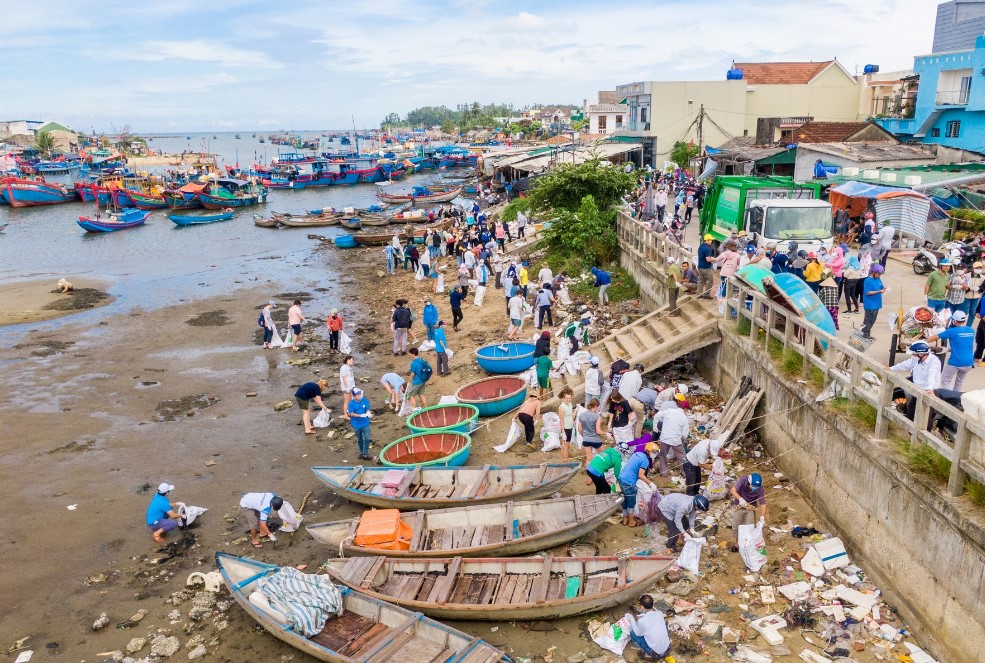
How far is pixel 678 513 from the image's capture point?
878 centimetres

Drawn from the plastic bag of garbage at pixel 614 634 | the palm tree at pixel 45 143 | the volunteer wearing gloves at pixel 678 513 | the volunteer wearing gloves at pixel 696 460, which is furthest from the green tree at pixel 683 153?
the palm tree at pixel 45 143

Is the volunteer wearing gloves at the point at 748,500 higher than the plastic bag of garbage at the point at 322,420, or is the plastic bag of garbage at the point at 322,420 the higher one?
the volunteer wearing gloves at the point at 748,500

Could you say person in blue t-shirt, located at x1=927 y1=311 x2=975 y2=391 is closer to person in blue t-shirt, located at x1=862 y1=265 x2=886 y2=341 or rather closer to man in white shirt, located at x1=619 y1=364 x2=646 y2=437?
person in blue t-shirt, located at x1=862 y1=265 x2=886 y2=341

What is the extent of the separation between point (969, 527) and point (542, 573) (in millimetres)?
4587

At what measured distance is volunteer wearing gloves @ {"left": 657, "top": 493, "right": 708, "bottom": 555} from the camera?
876 centimetres

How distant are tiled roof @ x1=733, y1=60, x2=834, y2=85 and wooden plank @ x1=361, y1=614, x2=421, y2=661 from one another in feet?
139

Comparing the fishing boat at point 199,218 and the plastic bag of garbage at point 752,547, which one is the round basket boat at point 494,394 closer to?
the plastic bag of garbage at point 752,547

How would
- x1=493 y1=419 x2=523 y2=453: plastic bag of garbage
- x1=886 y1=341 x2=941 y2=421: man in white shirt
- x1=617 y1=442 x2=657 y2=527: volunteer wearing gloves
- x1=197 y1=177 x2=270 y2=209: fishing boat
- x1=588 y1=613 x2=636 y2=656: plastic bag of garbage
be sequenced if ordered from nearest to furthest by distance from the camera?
x1=588 y1=613 x2=636 y2=656: plastic bag of garbage < x1=886 y1=341 x2=941 y2=421: man in white shirt < x1=617 y1=442 x2=657 y2=527: volunteer wearing gloves < x1=493 y1=419 x2=523 y2=453: plastic bag of garbage < x1=197 y1=177 x2=270 y2=209: fishing boat

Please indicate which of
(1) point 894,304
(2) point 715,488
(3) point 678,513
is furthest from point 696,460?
(1) point 894,304

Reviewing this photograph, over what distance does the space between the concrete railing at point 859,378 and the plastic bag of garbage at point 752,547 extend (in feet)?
6.41

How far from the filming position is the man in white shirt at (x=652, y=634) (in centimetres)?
736

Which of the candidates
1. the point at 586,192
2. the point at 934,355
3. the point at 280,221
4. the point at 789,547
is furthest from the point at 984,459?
the point at 280,221

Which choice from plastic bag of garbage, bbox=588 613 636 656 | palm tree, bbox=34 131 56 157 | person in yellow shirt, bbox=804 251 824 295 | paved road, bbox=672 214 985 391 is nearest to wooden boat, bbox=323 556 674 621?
plastic bag of garbage, bbox=588 613 636 656

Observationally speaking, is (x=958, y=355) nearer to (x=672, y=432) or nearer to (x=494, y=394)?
(x=672, y=432)
